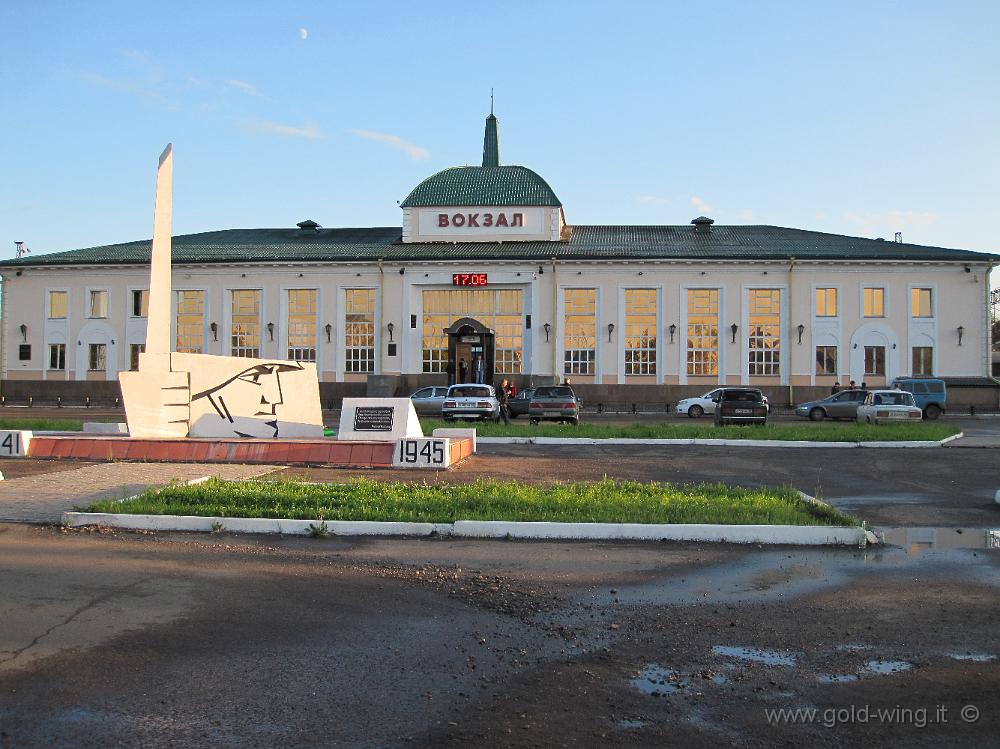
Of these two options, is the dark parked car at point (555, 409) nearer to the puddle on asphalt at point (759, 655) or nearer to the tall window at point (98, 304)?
the puddle on asphalt at point (759, 655)

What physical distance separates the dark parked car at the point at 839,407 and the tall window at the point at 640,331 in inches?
408

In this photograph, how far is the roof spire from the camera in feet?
188

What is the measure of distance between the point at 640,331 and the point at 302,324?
18.8 metres

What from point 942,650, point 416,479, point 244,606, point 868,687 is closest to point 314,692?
point 244,606

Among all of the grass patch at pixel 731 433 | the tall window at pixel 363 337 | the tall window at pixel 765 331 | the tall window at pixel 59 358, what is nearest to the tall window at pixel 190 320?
the tall window at pixel 59 358

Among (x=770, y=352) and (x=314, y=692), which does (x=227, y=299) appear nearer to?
(x=770, y=352)

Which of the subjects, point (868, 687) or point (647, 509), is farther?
point (647, 509)

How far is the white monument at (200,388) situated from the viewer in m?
17.9

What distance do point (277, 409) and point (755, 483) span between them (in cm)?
1002

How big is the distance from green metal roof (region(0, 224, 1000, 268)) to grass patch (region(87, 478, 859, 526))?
35830 mm

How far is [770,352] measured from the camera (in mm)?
46500

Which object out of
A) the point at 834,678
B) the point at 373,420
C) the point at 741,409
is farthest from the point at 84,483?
the point at 741,409

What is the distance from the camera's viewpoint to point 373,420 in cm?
1783

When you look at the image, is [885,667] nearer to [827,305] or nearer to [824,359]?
[824,359]
